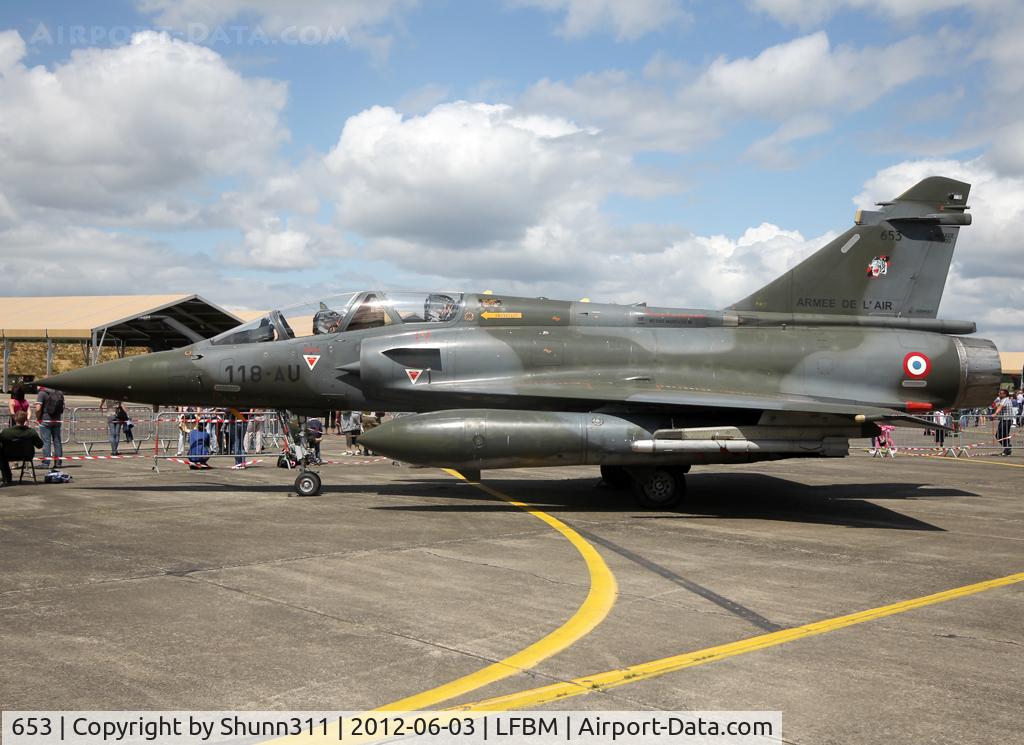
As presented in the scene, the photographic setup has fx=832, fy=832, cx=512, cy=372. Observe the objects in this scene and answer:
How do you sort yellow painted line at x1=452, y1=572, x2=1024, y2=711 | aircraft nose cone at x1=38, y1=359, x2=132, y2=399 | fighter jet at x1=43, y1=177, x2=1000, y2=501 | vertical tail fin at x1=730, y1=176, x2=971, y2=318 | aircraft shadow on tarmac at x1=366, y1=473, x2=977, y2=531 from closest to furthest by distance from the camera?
yellow painted line at x1=452, y1=572, x2=1024, y2=711 < fighter jet at x1=43, y1=177, x2=1000, y2=501 < aircraft shadow on tarmac at x1=366, y1=473, x2=977, y2=531 < aircraft nose cone at x1=38, y1=359, x2=132, y2=399 < vertical tail fin at x1=730, y1=176, x2=971, y2=318

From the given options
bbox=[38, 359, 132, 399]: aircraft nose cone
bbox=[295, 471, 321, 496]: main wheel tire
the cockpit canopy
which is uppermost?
the cockpit canopy

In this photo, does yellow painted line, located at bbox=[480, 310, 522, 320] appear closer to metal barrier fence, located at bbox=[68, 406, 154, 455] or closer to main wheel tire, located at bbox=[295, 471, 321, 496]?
main wheel tire, located at bbox=[295, 471, 321, 496]

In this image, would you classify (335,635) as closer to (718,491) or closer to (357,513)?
(357,513)

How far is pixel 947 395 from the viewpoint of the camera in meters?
12.6

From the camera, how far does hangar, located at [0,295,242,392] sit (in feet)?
118

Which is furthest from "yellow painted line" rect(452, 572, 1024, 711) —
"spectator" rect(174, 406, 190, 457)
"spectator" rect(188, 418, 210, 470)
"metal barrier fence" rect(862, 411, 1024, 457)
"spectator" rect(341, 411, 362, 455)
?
"spectator" rect(341, 411, 362, 455)

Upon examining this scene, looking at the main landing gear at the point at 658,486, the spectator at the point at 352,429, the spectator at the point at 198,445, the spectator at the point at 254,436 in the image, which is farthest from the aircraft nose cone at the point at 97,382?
the spectator at the point at 352,429

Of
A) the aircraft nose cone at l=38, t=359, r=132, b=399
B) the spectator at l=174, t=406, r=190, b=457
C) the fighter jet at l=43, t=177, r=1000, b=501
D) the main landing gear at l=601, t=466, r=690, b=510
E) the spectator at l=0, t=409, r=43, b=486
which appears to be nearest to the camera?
the fighter jet at l=43, t=177, r=1000, b=501

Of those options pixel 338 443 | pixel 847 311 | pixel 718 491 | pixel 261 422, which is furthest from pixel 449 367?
pixel 338 443

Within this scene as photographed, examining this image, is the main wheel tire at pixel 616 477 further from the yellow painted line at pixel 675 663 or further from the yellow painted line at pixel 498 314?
the yellow painted line at pixel 675 663

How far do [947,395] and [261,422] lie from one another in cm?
1636

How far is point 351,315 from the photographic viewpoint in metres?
12.6

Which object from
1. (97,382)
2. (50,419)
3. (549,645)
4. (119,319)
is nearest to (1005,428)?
(549,645)

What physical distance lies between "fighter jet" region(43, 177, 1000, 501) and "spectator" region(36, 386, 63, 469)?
13.9 ft
